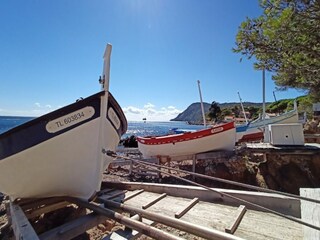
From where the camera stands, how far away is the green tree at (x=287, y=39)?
3.84 metres

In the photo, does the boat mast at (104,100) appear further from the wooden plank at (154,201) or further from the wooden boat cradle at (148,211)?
the wooden plank at (154,201)

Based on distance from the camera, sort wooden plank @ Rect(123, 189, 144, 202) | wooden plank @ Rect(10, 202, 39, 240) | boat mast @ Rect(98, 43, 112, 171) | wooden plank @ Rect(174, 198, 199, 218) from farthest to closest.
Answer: boat mast @ Rect(98, 43, 112, 171)
wooden plank @ Rect(123, 189, 144, 202)
wooden plank @ Rect(174, 198, 199, 218)
wooden plank @ Rect(10, 202, 39, 240)

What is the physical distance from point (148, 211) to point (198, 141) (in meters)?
7.08

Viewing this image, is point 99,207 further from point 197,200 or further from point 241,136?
point 241,136

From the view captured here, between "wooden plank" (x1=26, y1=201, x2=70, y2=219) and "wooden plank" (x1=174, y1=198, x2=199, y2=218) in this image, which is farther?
"wooden plank" (x1=26, y1=201, x2=70, y2=219)

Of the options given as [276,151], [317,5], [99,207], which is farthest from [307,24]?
[276,151]

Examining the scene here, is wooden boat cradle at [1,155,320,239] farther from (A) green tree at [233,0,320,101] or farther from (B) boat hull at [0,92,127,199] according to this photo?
(A) green tree at [233,0,320,101]

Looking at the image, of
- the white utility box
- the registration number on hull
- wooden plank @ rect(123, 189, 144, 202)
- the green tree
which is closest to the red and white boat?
the white utility box

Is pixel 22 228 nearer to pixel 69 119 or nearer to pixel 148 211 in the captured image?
pixel 148 211

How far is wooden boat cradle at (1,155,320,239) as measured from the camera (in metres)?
2.21

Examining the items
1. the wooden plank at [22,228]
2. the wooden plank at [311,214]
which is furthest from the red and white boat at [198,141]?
the wooden plank at [311,214]

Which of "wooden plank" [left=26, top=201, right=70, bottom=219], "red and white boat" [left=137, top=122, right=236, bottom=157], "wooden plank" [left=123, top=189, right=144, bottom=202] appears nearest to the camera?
"wooden plank" [left=123, top=189, right=144, bottom=202]

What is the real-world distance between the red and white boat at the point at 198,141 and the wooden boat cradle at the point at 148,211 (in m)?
5.76

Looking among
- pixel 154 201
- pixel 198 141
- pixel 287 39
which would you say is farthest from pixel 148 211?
pixel 198 141
